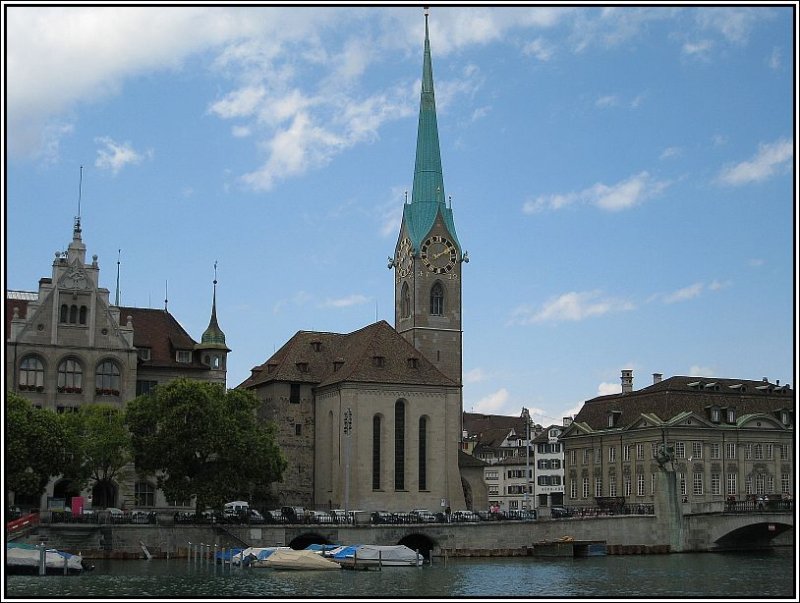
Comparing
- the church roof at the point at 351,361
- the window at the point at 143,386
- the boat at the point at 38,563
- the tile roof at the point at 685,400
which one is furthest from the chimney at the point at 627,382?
the boat at the point at 38,563

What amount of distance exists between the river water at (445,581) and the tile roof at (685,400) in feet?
116

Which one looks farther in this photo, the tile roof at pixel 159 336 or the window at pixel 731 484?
the window at pixel 731 484

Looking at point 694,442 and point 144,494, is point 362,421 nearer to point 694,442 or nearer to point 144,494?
point 144,494

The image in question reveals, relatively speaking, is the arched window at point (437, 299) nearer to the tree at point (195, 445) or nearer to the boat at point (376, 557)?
the tree at point (195, 445)

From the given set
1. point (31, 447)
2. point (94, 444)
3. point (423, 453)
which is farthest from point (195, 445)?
point (423, 453)

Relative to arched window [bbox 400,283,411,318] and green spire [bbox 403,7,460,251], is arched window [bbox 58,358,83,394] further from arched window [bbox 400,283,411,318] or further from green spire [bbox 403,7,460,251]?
green spire [bbox 403,7,460,251]

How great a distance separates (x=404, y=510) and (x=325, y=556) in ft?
77.2

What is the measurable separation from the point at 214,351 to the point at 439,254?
109 ft

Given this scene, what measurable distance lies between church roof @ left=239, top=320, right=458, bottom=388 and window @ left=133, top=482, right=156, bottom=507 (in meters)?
14.7

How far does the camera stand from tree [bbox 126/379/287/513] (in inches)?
3236

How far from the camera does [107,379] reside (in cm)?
9581

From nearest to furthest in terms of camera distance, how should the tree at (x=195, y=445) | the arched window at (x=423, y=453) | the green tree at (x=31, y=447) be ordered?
1. the green tree at (x=31, y=447)
2. the tree at (x=195, y=445)
3. the arched window at (x=423, y=453)

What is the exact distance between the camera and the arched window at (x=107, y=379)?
313 ft

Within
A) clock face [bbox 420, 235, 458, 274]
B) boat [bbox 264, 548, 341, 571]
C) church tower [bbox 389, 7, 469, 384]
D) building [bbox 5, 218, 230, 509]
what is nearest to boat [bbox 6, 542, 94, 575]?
boat [bbox 264, 548, 341, 571]
